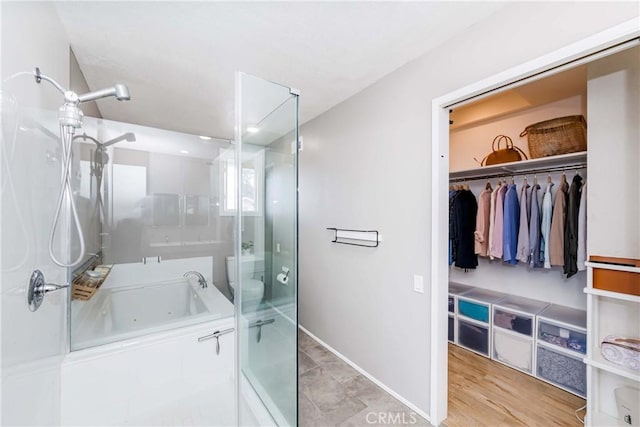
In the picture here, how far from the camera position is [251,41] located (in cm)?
173

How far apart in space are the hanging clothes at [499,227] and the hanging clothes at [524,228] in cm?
14

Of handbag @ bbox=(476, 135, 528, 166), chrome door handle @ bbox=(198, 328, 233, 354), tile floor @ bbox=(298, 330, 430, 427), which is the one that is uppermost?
handbag @ bbox=(476, 135, 528, 166)

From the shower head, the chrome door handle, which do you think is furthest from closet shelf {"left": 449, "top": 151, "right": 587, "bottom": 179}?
the shower head

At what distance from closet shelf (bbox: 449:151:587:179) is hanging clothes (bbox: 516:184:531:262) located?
20cm

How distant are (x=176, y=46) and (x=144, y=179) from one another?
1.52 meters

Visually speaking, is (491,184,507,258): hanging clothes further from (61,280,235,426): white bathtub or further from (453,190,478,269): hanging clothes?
(61,280,235,426): white bathtub

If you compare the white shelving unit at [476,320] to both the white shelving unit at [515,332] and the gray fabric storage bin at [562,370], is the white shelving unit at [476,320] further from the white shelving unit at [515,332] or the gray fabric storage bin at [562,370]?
the gray fabric storage bin at [562,370]

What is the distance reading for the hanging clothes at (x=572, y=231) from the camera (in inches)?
82.8

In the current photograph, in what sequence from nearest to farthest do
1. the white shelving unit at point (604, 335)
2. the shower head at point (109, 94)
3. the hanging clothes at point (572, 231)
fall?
the shower head at point (109, 94)
the white shelving unit at point (604, 335)
the hanging clothes at point (572, 231)

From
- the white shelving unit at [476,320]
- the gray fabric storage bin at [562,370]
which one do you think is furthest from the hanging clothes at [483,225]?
the gray fabric storage bin at [562,370]

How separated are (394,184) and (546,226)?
145cm

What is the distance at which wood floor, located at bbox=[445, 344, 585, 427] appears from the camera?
5.84 feet

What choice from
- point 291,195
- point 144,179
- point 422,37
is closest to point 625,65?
point 422,37

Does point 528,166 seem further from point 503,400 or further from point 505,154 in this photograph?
point 503,400
